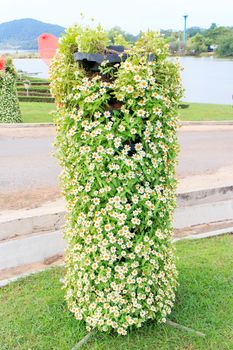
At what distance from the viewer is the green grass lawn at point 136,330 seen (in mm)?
3590

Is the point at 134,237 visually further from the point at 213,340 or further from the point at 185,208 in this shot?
the point at 185,208

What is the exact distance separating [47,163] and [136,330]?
19.7 ft

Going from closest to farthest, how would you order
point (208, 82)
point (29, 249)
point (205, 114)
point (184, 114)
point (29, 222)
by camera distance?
point (29, 249), point (29, 222), point (184, 114), point (205, 114), point (208, 82)

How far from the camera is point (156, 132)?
10.8ft

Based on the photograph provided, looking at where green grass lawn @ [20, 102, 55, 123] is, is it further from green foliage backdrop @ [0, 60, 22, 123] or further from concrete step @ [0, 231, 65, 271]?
concrete step @ [0, 231, 65, 271]

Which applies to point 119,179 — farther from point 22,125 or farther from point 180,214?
point 22,125

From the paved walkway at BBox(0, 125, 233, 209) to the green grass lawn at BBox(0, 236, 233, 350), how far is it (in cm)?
230

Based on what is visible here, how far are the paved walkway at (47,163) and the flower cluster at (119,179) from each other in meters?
3.24

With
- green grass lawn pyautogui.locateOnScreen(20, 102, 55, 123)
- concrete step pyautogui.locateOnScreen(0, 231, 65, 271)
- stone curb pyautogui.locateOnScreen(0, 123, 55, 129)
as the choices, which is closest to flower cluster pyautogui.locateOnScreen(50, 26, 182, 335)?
concrete step pyautogui.locateOnScreen(0, 231, 65, 271)

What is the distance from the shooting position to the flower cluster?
3.20 m

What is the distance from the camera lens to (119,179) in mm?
3291

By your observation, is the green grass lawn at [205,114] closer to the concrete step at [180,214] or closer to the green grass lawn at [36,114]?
the green grass lawn at [36,114]

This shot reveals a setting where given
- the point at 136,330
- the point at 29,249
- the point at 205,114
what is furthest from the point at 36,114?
the point at 136,330

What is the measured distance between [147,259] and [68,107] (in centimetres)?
127
